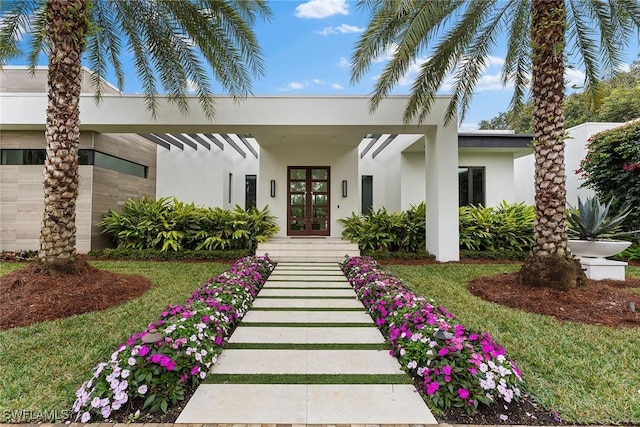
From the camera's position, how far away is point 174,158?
41.4ft

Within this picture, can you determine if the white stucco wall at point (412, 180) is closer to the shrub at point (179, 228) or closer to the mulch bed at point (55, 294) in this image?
the shrub at point (179, 228)

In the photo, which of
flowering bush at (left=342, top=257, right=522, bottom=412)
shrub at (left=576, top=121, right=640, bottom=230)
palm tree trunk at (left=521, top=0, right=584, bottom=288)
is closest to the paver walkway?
flowering bush at (left=342, top=257, right=522, bottom=412)

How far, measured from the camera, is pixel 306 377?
247 centimetres

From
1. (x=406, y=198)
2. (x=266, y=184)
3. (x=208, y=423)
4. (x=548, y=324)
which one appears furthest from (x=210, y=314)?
(x=406, y=198)

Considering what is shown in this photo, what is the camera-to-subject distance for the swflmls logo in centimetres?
197

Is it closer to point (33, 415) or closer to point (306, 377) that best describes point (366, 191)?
point (306, 377)

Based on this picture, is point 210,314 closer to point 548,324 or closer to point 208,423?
point 208,423

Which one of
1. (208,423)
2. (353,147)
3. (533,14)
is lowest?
(208,423)

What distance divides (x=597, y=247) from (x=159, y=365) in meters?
7.35

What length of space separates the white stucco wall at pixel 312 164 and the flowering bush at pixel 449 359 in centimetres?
711

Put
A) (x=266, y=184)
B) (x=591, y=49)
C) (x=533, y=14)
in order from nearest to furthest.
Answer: (x=533, y=14) → (x=591, y=49) → (x=266, y=184)

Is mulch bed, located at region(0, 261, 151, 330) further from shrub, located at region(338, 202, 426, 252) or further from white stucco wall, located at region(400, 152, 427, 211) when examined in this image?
white stucco wall, located at region(400, 152, 427, 211)

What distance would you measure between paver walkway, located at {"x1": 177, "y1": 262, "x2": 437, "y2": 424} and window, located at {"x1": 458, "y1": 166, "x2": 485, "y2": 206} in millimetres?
9385

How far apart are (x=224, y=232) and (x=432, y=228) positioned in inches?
229
